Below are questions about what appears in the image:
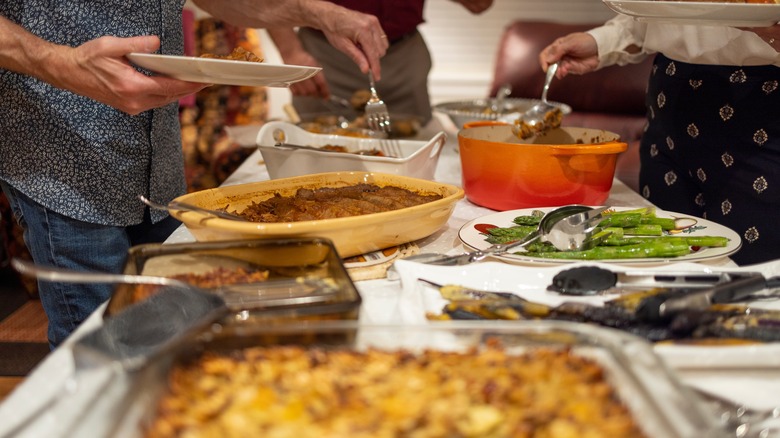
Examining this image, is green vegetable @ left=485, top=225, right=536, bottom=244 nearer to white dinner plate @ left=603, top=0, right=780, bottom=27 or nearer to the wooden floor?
white dinner plate @ left=603, top=0, right=780, bottom=27

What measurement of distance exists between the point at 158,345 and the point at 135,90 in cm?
67

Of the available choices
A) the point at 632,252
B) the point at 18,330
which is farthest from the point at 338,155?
the point at 18,330

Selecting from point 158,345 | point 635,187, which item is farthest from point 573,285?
point 635,187

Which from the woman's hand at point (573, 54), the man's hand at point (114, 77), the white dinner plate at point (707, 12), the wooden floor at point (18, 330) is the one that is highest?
the white dinner plate at point (707, 12)

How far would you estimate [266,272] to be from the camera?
3.66 ft

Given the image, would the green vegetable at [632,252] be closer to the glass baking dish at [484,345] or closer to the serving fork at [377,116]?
the glass baking dish at [484,345]

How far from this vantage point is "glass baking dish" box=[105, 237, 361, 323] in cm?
91

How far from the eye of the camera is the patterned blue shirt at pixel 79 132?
1.55m


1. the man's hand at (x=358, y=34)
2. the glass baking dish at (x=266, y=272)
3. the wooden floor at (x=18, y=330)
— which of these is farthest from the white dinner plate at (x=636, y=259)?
the wooden floor at (x=18, y=330)

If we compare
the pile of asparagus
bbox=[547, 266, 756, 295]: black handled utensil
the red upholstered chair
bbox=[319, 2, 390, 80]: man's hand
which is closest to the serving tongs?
bbox=[547, 266, 756, 295]: black handled utensil

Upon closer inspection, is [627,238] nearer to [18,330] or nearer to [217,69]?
[217,69]

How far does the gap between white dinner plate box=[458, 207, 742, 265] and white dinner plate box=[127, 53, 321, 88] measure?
48cm

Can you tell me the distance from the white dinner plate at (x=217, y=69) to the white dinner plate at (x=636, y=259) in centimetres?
48

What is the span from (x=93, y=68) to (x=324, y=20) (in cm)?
97
